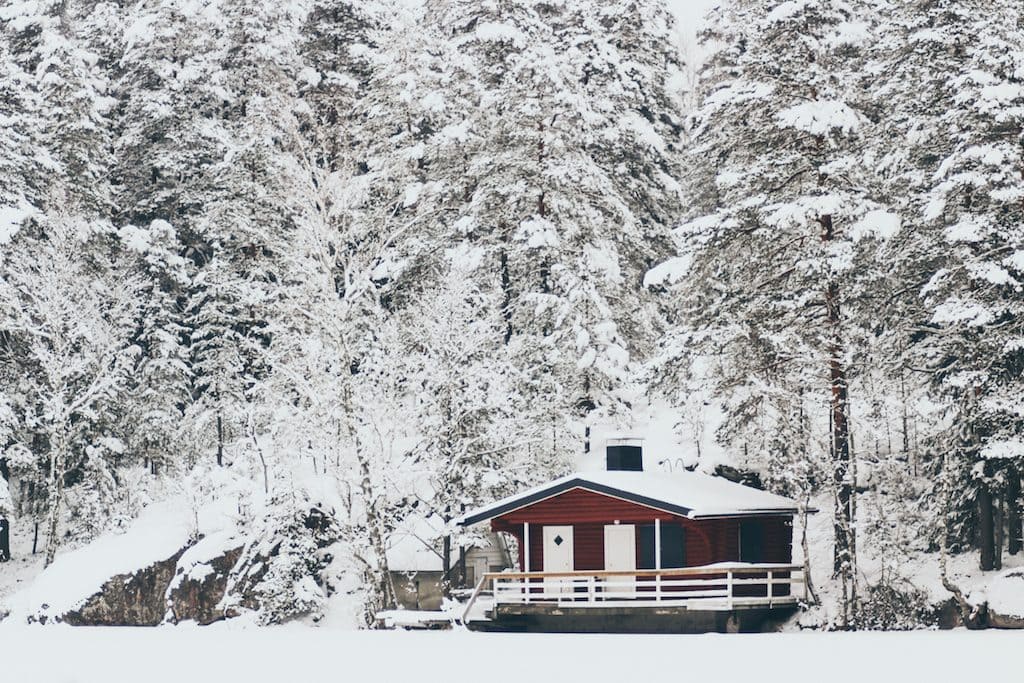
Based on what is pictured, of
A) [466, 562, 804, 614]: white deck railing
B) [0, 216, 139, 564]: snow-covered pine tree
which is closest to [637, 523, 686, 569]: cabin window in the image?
[466, 562, 804, 614]: white deck railing

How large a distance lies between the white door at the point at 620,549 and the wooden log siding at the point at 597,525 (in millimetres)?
198

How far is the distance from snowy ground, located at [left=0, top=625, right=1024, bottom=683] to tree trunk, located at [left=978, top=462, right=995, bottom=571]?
3.56 metres

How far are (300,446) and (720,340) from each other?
442 inches

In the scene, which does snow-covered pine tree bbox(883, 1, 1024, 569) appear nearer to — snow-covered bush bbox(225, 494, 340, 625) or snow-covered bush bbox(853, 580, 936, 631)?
snow-covered bush bbox(853, 580, 936, 631)

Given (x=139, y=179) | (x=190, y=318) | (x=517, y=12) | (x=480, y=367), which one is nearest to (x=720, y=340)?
(x=480, y=367)

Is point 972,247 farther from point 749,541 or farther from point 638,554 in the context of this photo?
point 638,554

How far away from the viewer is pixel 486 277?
130ft

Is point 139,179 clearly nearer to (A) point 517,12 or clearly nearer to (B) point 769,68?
(A) point 517,12

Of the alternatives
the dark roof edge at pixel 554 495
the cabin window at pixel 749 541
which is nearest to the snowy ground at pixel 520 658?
the dark roof edge at pixel 554 495

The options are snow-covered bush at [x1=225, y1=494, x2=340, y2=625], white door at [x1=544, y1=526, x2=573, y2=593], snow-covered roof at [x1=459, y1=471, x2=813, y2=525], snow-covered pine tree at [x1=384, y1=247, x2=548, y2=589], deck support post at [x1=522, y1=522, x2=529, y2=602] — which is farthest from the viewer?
snow-covered bush at [x1=225, y1=494, x2=340, y2=625]

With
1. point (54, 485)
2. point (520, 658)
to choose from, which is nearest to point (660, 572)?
point (520, 658)

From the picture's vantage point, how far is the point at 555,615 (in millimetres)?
30812

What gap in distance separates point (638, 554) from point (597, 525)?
4.11 feet

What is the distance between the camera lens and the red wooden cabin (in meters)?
30.0
